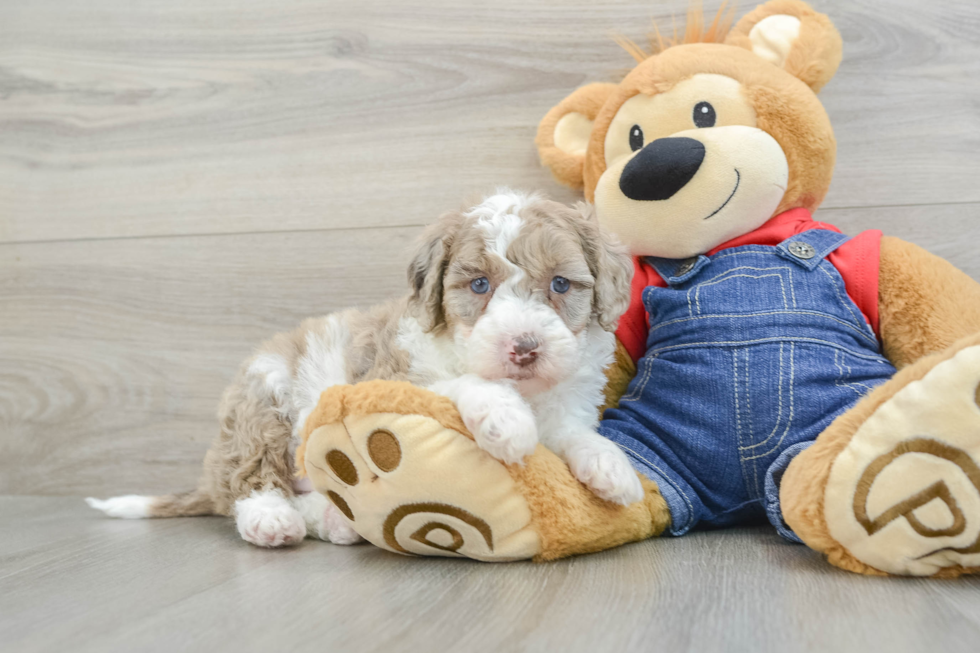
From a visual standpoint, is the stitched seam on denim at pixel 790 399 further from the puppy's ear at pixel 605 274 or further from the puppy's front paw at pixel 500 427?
the puppy's front paw at pixel 500 427

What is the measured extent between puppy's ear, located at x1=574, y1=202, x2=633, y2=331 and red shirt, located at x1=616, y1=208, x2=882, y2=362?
167 mm

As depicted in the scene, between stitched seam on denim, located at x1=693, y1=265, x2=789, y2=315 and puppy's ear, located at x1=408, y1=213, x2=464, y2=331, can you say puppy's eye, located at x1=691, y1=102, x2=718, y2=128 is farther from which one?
puppy's ear, located at x1=408, y1=213, x2=464, y2=331

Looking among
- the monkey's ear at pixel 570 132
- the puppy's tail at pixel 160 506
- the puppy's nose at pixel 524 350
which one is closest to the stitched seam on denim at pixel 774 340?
the puppy's nose at pixel 524 350

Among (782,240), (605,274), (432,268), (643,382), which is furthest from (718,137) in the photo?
(432,268)

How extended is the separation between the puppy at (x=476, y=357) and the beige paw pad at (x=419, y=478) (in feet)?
0.17

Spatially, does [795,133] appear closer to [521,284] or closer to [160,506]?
[521,284]

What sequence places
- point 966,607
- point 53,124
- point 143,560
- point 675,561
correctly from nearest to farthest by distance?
point 966,607
point 675,561
point 143,560
point 53,124

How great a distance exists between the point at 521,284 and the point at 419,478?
1.23 feet

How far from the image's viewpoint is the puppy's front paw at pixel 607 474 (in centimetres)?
119

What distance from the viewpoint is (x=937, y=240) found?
172cm

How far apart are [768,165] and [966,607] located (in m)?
0.84

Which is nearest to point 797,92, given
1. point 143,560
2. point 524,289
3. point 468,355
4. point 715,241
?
point 715,241

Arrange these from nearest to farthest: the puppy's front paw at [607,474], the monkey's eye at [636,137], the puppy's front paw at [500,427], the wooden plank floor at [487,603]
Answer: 1. the wooden plank floor at [487,603]
2. the puppy's front paw at [500,427]
3. the puppy's front paw at [607,474]
4. the monkey's eye at [636,137]

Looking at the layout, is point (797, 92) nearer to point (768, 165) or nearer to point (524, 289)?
point (768, 165)
